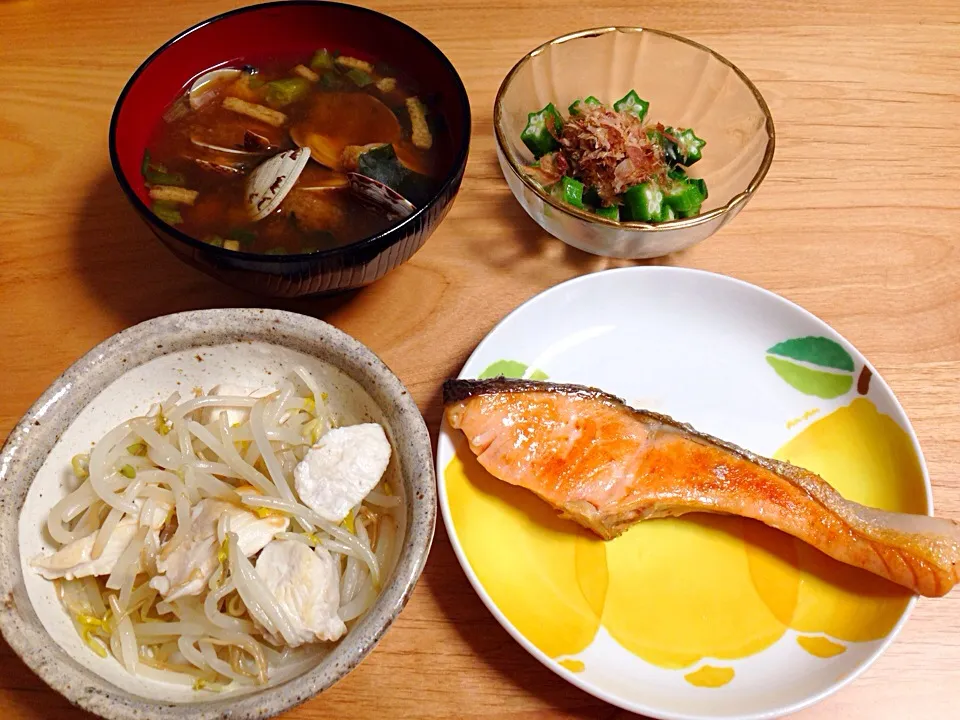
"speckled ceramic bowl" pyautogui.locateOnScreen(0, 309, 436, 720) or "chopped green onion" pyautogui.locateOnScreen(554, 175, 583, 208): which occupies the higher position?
"chopped green onion" pyautogui.locateOnScreen(554, 175, 583, 208)

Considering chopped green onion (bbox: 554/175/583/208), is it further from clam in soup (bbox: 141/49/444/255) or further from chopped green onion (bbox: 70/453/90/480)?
chopped green onion (bbox: 70/453/90/480)

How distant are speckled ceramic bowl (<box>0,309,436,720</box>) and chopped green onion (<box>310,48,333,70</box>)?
0.66 meters

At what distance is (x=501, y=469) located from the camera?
125 centimetres

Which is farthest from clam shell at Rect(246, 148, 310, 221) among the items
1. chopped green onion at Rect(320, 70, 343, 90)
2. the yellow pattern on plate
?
the yellow pattern on plate

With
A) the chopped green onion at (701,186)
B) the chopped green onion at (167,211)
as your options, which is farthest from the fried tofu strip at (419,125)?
the chopped green onion at (701,186)

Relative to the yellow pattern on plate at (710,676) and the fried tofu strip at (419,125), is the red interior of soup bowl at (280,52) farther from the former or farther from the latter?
the yellow pattern on plate at (710,676)

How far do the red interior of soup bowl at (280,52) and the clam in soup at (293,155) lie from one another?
24 millimetres

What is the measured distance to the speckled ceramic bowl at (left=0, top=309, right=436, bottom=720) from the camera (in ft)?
3.03

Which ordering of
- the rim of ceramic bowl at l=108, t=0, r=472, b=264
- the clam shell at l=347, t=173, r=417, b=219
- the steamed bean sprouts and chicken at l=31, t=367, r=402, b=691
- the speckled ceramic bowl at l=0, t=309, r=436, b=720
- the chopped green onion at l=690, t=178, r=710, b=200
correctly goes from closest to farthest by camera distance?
the speckled ceramic bowl at l=0, t=309, r=436, b=720, the steamed bean sprouts and chicken at l=31, t=367, r=402, b=691, the rim of ceramic bowl at l=108, t=0, r=472, b=264, the clam shell at l=347, t=173, r=417, b=219, the chopped green onion at l=690, t=178, r=710, b=200

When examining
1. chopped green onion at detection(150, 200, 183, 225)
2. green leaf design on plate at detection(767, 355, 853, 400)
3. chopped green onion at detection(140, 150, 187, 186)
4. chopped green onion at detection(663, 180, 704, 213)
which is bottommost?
green leaf design on plate at detection(767, 355, 853, 400)

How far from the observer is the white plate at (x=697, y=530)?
114cm

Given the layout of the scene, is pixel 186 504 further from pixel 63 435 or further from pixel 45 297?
pixel 45 297

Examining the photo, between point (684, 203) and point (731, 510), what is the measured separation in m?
0.65

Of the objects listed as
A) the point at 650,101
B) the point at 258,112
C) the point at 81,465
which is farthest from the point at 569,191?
the point at 81,465
